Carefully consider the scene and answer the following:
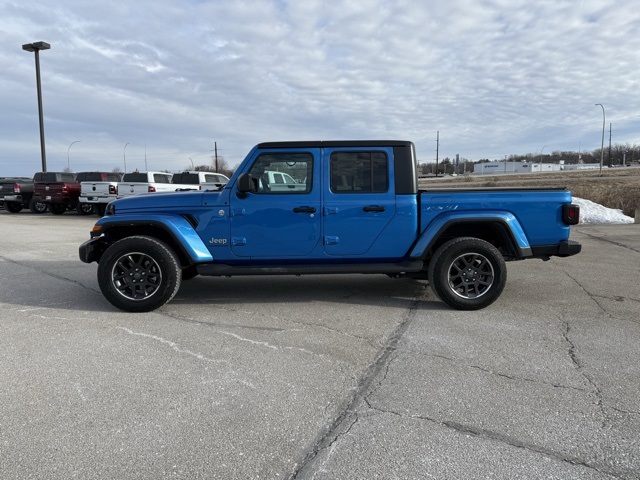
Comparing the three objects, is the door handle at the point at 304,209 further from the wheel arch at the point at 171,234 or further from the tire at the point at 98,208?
the tire at the point at 98,208

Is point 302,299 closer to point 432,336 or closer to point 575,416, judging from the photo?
point 432,336

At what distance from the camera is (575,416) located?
9.96 feet

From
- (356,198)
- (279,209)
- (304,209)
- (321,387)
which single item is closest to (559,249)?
(356,198)

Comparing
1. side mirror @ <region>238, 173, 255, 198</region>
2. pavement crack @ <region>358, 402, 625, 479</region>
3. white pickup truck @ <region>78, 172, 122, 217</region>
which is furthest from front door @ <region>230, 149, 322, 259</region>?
white pickup truck @ <region>78, 172, 122, 217</region>

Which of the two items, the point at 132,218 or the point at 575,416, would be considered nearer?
the point at 575,416

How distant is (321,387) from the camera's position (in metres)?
3.49

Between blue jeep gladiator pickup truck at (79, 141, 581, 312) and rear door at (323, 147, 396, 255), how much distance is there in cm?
1

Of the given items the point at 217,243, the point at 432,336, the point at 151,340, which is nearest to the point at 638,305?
the point at 432,336

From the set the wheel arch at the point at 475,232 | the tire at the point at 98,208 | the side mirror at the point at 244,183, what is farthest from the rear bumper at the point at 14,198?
the wheel arch at the point at 475,232

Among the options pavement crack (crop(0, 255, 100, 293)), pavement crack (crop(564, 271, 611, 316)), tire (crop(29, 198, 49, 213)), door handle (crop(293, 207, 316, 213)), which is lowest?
pavement crack (crop(564, 271, 611, 316))

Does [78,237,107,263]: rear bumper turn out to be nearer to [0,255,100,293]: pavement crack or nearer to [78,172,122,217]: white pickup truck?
[0,255,100,293]: pavement crack

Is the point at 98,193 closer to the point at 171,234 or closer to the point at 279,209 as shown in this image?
the point at 171,234

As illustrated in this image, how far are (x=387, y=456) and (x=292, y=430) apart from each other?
0.60 meters

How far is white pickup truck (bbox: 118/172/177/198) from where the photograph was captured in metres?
17.9
